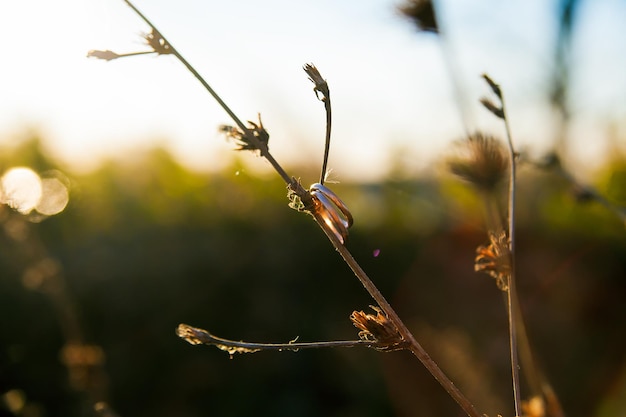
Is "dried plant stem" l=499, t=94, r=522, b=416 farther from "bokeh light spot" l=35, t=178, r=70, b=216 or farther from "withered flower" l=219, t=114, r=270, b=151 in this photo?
"bokeh light spot" l=35, t=178, r=70, b=216

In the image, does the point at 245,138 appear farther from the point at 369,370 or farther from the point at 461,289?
the point at 461,289

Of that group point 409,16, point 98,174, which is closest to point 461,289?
point 98,174

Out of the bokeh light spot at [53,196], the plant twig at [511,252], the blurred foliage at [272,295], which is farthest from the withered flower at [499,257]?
the bokeh light spot at [53,196]

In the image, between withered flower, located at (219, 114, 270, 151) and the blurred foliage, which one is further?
the blurred foliage

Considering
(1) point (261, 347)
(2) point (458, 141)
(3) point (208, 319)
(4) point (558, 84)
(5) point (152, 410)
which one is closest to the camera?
(1) point (261, 347)

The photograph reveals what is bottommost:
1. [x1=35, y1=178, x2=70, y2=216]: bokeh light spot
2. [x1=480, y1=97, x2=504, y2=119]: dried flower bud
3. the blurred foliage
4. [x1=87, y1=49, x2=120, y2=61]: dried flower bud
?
the blurred foliage

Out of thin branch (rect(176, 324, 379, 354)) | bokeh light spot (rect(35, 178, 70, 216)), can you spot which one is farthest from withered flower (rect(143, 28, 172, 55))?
bokeh light spot (rect(35, 178, 70, 216))
